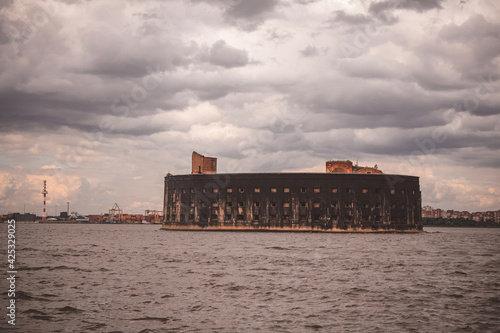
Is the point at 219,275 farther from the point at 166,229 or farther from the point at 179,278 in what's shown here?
the point at 166,229

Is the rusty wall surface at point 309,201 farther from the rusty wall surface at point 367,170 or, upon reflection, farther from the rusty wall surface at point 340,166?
the rusty wall surface at point 340,166

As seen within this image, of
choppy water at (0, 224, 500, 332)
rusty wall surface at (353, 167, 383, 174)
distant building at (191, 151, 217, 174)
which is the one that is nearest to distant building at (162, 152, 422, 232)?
rusty wall surface at (353, 167, 383, 174)

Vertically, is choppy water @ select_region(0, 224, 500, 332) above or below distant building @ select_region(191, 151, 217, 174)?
below

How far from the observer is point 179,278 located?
69.5 ft

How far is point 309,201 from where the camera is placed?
7494 centimetres

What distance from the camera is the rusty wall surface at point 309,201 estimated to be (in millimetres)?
74812

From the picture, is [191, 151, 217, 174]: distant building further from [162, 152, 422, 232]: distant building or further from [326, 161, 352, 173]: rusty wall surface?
[326, 161, 352, 173]: rusty wall surface

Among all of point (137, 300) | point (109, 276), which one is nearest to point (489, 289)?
point (137, 300)

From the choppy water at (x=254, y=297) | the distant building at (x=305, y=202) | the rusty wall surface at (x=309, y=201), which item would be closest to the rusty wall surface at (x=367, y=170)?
the distant building at (x=305, y=202)

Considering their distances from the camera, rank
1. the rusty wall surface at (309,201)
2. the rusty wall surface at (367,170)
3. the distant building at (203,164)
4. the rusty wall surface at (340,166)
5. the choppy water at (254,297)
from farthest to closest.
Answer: the distant building at (203,164)
the rusty wall surface at (367,170)
the rusty wall surface at (340,166)
the rusty wall surface at (309,201)
the choppy water at (254,297)

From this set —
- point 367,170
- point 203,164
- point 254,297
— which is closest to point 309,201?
point 367,170

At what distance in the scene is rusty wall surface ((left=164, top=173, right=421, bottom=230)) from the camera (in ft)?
245

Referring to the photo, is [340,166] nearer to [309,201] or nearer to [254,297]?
[309,201]

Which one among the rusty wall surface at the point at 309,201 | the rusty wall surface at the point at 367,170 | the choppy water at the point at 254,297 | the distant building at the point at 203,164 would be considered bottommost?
the choppy water at the point at 254,297
